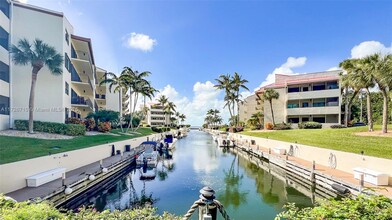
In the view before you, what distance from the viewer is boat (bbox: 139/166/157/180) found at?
18469 mm

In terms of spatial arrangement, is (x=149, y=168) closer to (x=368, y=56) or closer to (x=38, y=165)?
(x=38, y=165)

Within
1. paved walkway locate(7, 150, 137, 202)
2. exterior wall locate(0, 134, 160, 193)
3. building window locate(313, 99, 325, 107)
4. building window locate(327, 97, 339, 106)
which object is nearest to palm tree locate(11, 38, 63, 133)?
exterior wall locate(0, 134, 160, 193)

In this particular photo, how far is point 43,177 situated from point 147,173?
31.0 ft

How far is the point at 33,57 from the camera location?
20078 millimetres

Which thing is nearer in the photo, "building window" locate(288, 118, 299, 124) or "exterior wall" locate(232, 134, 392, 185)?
"exterior wall" locate(232, 134, 392, 185)

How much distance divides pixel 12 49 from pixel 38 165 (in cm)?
1486

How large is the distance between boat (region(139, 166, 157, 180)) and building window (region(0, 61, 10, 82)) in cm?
1681

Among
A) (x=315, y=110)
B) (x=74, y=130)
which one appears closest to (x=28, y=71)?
(x=74, y=130)

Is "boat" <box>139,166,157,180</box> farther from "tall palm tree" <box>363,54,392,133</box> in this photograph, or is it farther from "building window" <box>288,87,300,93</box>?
"building window" <box>288,87,300,93</box>

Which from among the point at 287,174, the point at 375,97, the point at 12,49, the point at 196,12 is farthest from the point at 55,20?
the point at 375,97

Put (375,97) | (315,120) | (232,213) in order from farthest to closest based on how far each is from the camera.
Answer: (375,97)
(315,120)
(232,213)

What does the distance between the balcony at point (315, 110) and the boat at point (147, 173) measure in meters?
34.4

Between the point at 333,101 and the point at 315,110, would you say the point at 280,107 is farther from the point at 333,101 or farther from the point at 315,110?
the point at 333,101

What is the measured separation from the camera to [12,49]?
64.9ft
